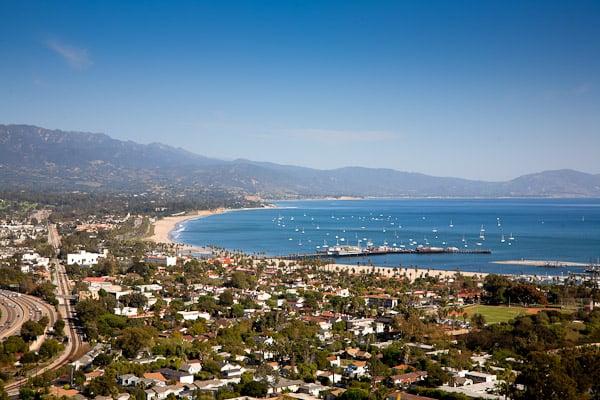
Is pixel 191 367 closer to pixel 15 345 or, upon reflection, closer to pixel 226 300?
pixel 15 345

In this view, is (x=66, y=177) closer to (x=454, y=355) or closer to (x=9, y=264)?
(x=9, y=264)

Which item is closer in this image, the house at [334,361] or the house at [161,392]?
the house at [161,392]

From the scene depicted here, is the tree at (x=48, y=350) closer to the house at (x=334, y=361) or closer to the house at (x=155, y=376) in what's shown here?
the house at (x=155, y=376)

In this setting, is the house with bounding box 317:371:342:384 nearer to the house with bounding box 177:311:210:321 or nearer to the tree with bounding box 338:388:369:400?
the tree with bounding box 338:388:369:400

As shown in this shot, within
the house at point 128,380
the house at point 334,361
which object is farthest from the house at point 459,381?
the house at point 128,380

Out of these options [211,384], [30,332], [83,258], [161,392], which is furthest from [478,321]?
[83,258]

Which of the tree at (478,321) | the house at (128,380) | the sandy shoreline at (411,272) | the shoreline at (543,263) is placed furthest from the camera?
the shoreline at (543,263)

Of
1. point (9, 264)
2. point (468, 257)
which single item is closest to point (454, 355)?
point (9, 264)
